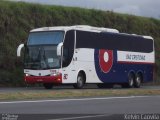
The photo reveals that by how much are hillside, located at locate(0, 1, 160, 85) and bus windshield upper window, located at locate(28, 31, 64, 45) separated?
18.8 feet

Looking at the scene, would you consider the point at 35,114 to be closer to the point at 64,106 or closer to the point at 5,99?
the point at 64,106

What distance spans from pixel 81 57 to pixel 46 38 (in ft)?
8.63

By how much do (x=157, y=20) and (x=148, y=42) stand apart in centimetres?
1904

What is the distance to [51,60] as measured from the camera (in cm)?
3975

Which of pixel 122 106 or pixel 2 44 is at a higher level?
pixel 2 44

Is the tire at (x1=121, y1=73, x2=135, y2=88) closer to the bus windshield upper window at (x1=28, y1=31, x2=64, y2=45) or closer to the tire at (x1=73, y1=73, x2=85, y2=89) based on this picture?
the tire at (x1=73, y1=73, x2=85, y2=89)

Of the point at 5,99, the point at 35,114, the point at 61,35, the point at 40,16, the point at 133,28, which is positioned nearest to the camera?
the point at 35,114

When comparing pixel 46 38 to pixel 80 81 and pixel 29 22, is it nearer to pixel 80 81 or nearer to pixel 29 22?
pixel 80 81

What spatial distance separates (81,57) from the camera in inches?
1618

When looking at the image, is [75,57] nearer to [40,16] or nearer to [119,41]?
[119,41]

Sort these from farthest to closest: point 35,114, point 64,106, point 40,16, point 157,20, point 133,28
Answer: point 157,20 → point 133,28 → point 40,16 → point 64,106 → point 35,114

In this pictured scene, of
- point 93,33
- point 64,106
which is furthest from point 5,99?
point 93,33

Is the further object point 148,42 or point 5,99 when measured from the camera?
point 148,42

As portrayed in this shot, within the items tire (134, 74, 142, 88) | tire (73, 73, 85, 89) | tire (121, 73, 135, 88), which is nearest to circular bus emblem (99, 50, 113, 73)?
tire (73, 73, 85, 89)
